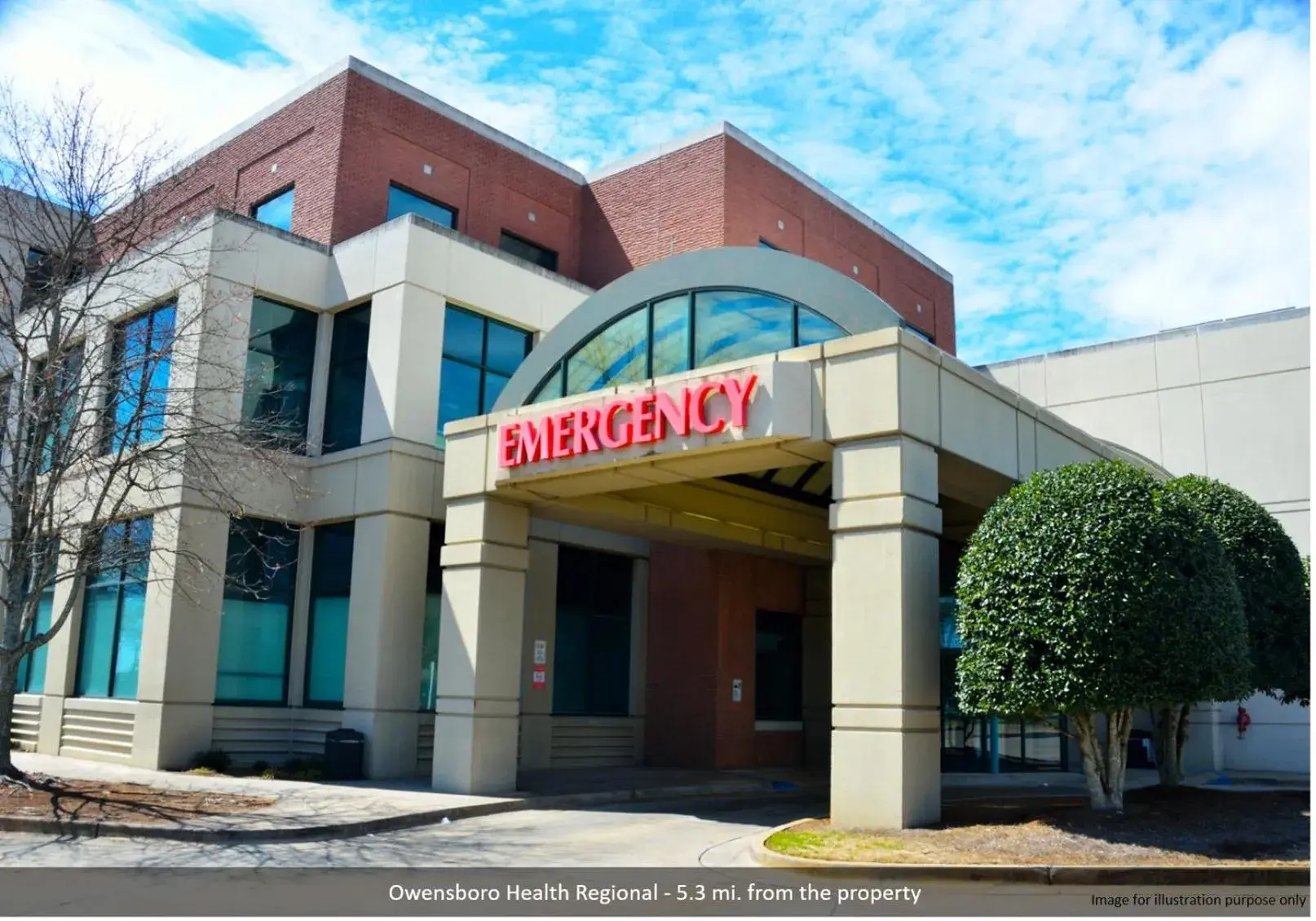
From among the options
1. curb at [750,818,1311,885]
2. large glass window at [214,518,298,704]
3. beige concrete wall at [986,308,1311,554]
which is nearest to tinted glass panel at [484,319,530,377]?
large glass window at [214,518,298,704]

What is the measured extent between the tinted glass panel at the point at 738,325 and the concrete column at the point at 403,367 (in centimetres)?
722

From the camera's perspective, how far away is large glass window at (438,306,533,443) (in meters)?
22.3

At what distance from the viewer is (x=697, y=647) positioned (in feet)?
79.8

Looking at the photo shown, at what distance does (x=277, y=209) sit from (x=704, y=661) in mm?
13736

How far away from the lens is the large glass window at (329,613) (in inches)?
837

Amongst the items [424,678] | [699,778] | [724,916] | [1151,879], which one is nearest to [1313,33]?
[1151,879]

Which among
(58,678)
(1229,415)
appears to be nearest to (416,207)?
(58,678)

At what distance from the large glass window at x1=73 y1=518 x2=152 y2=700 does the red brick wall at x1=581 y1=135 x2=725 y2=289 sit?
43.3 feet

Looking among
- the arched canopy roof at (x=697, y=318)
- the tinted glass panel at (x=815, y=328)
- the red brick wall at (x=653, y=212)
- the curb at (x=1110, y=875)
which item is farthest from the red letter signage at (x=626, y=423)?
→ the red brick wall at (x=653, y=212)

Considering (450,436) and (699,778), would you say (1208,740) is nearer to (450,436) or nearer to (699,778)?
(699,778)

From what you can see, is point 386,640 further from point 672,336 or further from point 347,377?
point 672,336

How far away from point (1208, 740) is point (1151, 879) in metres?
16.9

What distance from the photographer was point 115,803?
48.3ft

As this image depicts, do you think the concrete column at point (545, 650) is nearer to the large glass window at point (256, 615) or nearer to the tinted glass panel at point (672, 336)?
the large glass window at point (256, 615)
